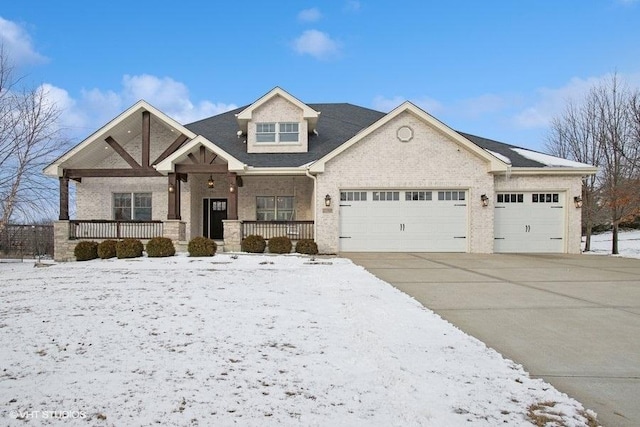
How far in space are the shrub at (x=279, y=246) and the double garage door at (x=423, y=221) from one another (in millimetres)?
2106

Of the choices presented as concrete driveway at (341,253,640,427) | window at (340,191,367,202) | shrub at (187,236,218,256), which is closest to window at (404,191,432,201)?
window at (340,191,367,202)

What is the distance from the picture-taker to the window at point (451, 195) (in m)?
13.8

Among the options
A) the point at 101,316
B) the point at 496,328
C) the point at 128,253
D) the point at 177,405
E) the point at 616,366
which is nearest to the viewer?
the point at 177,405

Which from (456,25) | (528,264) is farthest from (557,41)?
(528,264)

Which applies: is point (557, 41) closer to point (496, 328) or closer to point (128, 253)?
point (496, 328)

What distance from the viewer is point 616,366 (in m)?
3.17

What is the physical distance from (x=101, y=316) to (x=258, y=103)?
506 inches

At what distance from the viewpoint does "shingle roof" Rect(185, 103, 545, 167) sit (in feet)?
48.7

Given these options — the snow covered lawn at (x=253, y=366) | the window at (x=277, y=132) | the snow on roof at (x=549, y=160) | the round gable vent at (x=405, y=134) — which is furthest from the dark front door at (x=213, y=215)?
the snow on roof at (x=549, y=160)

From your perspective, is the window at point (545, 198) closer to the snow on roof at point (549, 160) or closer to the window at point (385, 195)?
the snow on roof at point (549, 160)

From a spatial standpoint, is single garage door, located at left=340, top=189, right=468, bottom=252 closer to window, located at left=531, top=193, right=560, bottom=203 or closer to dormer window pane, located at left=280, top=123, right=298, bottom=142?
window, located at left=531, top=193, right=560, bottom=203

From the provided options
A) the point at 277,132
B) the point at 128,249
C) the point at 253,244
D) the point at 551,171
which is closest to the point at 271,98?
the point at 277,132

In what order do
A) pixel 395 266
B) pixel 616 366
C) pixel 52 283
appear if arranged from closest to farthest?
1. pixel 616 366
2. pixel 52 283
3. pixel 395 266

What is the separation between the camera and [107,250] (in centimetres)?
1232
